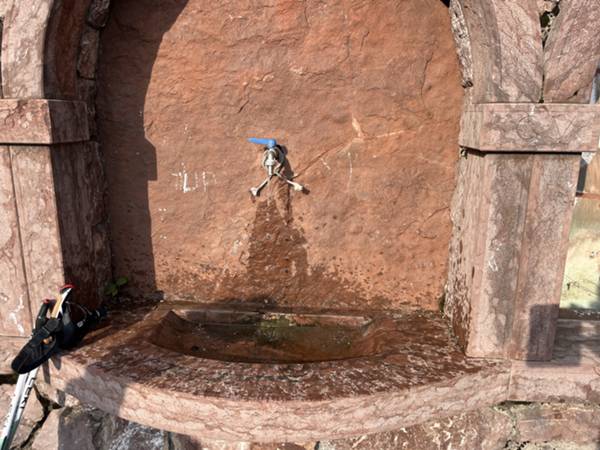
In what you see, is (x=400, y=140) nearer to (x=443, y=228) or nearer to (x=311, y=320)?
(x=443, y=228)

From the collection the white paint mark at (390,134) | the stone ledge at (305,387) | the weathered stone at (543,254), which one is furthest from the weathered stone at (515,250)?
the white paint mark at (390,134)

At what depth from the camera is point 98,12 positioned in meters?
2.37

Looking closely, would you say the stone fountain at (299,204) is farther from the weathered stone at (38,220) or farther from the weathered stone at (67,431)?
the weathered stone at (67,431)

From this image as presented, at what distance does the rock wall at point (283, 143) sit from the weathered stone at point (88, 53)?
6 cm

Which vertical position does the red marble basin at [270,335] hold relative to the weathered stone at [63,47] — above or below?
below

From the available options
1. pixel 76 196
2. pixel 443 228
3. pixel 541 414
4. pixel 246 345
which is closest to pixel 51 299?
pixel 76 196

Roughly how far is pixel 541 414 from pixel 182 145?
95.1 inches

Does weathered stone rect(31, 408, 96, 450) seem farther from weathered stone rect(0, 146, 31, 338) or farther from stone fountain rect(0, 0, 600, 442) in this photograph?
weathered stone rect(0, 146, 31, 338)

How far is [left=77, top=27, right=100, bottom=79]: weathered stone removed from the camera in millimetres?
2398

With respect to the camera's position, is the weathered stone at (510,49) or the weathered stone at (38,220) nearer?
the weathered stone at (510,49)

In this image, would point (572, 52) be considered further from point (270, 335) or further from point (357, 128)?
point (270, 335)

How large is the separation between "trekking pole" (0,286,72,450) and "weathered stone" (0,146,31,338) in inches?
10.8

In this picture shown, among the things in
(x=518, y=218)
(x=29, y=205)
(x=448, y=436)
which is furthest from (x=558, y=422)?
(x=29, y=205)

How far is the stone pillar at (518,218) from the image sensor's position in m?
1.93
